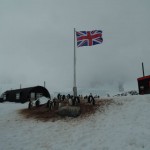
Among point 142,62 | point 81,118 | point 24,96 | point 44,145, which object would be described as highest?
point 142,62

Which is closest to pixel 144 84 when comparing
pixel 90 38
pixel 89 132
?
pixel 90 38

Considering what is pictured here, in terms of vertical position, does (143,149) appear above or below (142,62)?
below

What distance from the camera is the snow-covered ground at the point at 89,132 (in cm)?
1044

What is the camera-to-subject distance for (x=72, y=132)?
13.2 m

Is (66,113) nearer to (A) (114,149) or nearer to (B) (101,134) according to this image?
(B) (101,134)

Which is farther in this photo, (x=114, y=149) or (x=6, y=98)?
(x=6, y=98)

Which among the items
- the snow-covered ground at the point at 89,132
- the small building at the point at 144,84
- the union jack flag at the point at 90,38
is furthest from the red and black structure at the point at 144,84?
the union jack flag at the point at 90,38

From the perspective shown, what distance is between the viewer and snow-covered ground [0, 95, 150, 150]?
10.4 metres

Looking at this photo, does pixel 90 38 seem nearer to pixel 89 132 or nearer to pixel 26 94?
pixel 89 132

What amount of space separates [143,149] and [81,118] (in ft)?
26.0

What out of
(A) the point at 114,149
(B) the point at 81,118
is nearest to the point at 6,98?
(B) the point at 81,118

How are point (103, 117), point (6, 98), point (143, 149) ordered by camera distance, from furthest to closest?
point (6, 98) < point (103, 117) < point (143, 149)

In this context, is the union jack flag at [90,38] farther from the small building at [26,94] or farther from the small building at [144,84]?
the small building at [26,94]

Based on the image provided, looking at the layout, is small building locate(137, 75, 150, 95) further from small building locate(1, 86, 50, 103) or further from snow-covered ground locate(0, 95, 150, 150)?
small building locate(1, 86, 50, 103)
